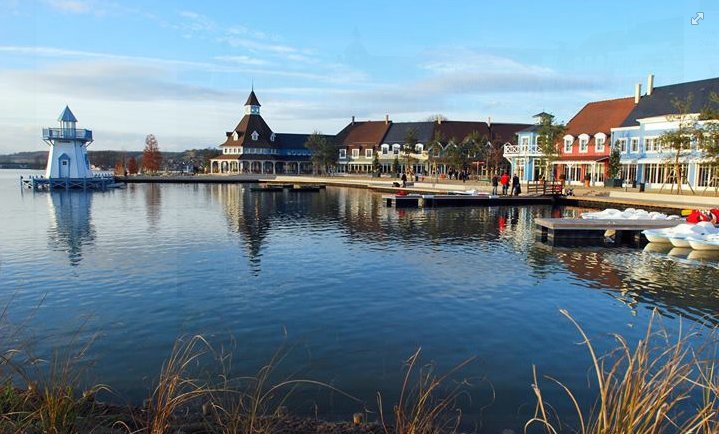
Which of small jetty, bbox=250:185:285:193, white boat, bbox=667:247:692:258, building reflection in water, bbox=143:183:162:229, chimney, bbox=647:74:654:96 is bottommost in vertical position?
white boat, bbox=667:247:692:258

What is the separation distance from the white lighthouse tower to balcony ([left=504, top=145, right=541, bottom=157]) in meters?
50.4

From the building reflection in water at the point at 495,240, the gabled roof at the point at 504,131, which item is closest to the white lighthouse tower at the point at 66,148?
the building reflection in water at the point at 495,240

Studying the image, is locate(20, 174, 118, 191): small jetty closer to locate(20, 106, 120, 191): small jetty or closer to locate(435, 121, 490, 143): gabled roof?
locate(20, 106, 120, 191): small jetty

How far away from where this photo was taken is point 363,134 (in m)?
90.2

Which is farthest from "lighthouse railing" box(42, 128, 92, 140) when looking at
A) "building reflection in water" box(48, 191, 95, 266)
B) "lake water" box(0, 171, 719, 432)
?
"lake water" box(0, 171, 719, 432)

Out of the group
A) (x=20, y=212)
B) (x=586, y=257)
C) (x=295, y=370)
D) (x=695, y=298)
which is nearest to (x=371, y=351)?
(x=295, y=370)

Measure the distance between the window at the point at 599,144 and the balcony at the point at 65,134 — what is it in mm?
58593

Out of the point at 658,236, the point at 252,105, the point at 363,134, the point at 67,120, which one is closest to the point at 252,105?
the point at 252,105

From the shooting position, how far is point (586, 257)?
67.4 feet

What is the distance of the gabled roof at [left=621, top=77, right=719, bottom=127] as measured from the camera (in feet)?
143

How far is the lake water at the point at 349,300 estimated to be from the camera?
9445mm

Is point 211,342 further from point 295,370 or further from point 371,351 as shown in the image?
point 371,351

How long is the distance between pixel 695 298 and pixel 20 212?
128 ft

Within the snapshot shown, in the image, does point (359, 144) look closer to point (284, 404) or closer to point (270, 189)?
point (270, 189)
